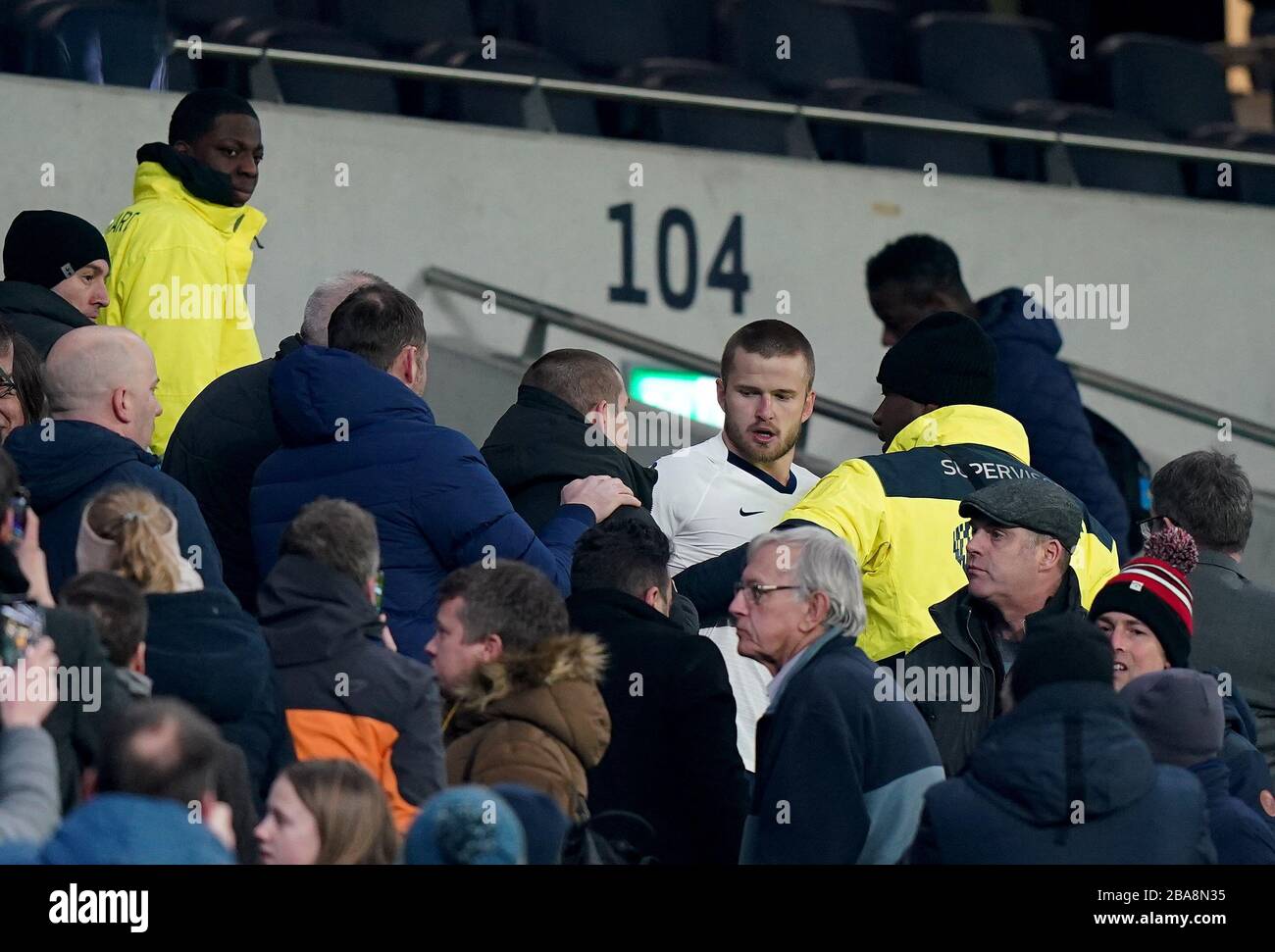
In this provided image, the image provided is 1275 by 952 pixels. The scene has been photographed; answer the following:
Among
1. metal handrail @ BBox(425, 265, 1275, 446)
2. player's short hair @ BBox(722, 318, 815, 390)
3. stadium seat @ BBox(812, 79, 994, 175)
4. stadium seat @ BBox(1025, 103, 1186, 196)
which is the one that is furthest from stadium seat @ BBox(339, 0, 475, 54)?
player's short hair @ BBox(722, 318, 815, 390)

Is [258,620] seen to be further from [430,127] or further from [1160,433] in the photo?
[1160,433]

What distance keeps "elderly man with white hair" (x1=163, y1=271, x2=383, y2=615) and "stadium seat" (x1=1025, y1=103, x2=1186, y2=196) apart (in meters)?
5.89

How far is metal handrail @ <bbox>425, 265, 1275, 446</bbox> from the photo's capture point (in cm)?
857

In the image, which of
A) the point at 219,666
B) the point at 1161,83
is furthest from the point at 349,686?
the point at 1161,83

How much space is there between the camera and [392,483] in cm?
480

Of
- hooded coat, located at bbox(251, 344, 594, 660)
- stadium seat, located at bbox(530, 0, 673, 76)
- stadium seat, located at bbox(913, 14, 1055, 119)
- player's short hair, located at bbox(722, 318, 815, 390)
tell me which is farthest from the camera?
stadium seat, located at bbox(913, 14, 1055, 119)

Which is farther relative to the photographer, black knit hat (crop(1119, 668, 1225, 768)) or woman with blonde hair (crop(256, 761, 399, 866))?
black knit hat (crop(1119, 668, 1225, 768))

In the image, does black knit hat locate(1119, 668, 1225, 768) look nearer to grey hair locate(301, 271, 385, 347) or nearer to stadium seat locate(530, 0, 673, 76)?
grey hair locate(301, 271, 385, 347)

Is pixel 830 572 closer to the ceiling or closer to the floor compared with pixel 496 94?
closer to the floor

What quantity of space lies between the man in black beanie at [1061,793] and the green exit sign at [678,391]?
537 centimetres

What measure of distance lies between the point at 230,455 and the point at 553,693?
4.58 ft

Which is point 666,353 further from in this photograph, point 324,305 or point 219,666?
point 219,666

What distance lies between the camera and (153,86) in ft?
27.5
